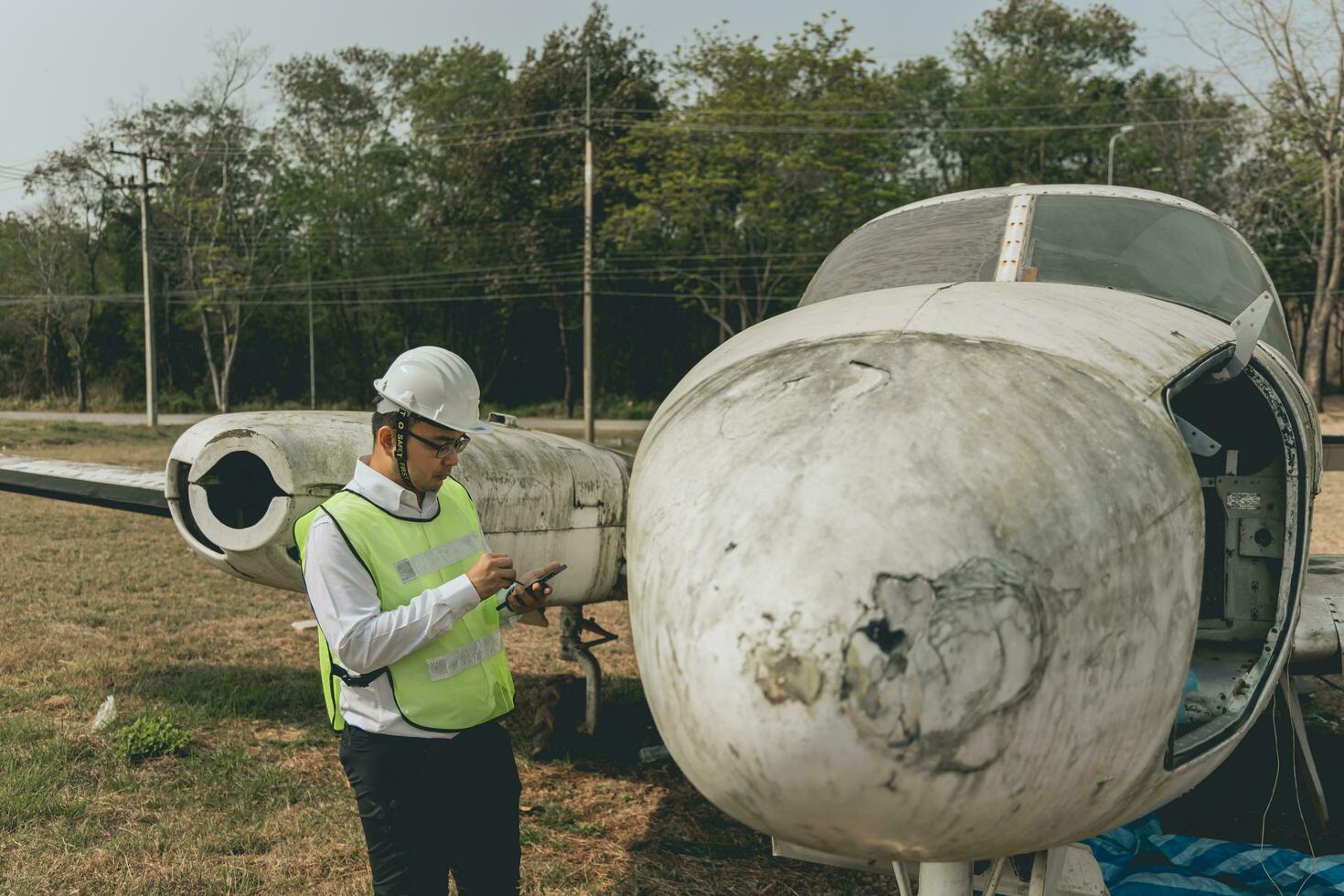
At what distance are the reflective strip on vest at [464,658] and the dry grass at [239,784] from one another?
1.47 metres

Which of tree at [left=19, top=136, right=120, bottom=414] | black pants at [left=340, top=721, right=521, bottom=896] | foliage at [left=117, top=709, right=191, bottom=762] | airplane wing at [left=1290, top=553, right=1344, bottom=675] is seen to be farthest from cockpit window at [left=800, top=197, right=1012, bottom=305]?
tree at [left=19, top=136, right=120, bottom=414]

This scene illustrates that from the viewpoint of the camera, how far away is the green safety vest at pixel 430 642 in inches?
123

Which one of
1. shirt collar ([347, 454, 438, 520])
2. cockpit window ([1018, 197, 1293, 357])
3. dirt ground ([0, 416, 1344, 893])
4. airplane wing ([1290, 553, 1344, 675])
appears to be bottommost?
dirt ground ([0, 416, 1344, 893])

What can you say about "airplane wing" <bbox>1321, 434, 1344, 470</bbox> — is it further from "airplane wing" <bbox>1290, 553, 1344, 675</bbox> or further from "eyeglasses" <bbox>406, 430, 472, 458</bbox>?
"eyeglasses" <bbox>406, 430, 472, 458</bbox>

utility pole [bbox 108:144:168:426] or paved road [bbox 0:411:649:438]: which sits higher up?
utility pole [bbox 108:144:168:426]

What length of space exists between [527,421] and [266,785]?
33.9 m

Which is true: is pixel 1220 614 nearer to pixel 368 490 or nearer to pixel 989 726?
pixel 989 726

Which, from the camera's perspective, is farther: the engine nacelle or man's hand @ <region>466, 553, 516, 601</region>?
the engine nacelle

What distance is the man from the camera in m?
3.05

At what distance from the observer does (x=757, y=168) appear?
31.8 meters

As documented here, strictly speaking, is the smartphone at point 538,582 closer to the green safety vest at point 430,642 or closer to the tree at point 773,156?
the green safety vest at point 430,642

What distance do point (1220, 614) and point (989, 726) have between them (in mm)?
2421

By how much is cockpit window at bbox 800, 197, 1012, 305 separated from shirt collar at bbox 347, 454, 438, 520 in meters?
1.86

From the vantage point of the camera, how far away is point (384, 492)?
3.23 m
